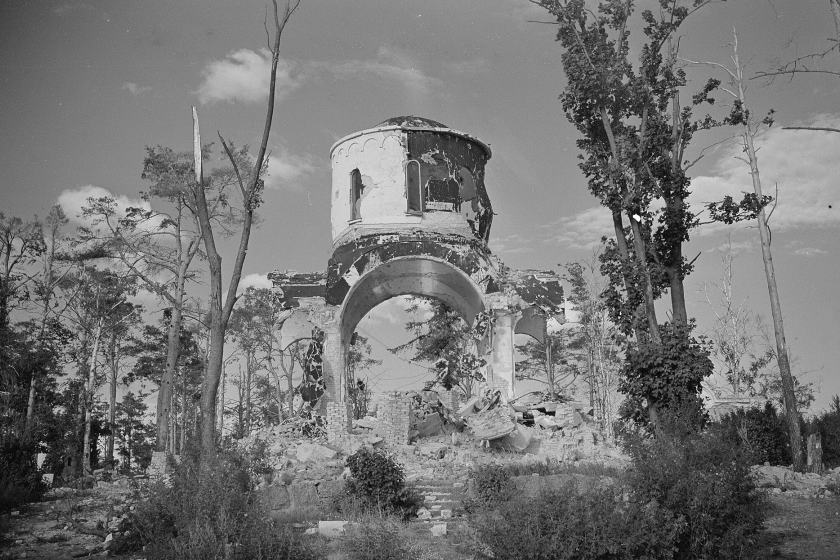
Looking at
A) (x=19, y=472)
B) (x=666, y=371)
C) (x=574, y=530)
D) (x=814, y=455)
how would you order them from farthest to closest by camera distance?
(x=814, y=455), (x=19, y=472), (x=666, y=371), (x=574, y=530)

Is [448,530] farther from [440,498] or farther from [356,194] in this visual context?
[356,194]

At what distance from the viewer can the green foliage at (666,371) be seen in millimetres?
14273

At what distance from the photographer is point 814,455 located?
683 inches

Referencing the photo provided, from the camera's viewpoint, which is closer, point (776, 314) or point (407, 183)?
point (776, 314)

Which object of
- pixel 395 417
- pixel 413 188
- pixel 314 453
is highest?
pixel 413 188

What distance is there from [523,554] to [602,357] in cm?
2038

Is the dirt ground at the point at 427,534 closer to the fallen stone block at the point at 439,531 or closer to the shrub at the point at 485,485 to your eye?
A: the fallen stone block at the point at 439,531

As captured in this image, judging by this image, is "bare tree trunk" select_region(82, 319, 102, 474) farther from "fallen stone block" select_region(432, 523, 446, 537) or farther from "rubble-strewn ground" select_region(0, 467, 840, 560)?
"fallen stone block" select_region(432, 523, 446, 537)

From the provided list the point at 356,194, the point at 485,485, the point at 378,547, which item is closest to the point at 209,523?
the point at 378,547

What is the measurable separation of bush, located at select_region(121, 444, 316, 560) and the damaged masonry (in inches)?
392

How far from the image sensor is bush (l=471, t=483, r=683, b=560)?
27.6ft

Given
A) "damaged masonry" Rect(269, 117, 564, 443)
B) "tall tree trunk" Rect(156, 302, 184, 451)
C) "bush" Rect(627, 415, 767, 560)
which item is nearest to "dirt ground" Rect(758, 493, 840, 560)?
"bush" Rect(627, 415, 767, 560)

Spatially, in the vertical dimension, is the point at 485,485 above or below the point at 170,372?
below

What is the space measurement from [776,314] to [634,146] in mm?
6915
